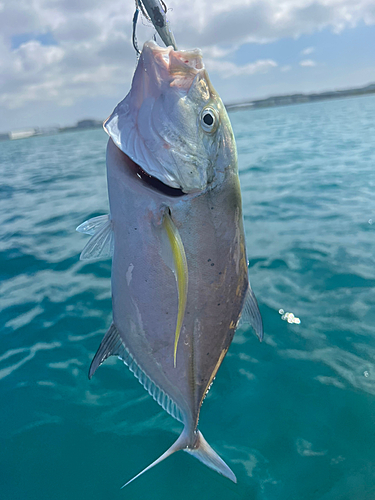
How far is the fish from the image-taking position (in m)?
1.52

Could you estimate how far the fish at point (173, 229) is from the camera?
152 centimetres

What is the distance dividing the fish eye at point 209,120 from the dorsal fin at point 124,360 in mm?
1089

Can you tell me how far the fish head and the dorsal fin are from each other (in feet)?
2.95

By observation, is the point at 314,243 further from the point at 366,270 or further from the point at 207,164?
the point at 207,164

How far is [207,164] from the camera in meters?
1.57

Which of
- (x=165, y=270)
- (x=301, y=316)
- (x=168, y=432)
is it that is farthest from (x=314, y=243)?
(x=165, y=270)

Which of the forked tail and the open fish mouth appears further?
the forked tail

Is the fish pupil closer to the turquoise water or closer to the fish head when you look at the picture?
the fish head

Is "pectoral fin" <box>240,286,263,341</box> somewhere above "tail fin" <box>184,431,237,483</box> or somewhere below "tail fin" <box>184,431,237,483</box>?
above

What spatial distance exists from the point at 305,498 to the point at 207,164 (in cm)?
217

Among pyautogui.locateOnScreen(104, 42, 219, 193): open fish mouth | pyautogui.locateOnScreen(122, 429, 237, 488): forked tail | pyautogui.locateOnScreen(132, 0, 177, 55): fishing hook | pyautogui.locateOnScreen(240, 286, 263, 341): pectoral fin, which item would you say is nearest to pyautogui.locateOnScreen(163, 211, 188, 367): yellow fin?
pyautogui.locateOnScreen(104, 42, 219, 193): open fish mouth

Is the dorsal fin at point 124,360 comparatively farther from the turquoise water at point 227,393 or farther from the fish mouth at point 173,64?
the fish mouth at point 173,64

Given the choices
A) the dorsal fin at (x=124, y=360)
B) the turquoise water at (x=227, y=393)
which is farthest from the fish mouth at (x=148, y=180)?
the turquoise water at (x=227, y=393)

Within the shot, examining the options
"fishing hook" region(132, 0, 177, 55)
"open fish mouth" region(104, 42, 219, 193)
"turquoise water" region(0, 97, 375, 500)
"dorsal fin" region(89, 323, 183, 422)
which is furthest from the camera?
"turquoise water" region(0, 97, 375, 500)
